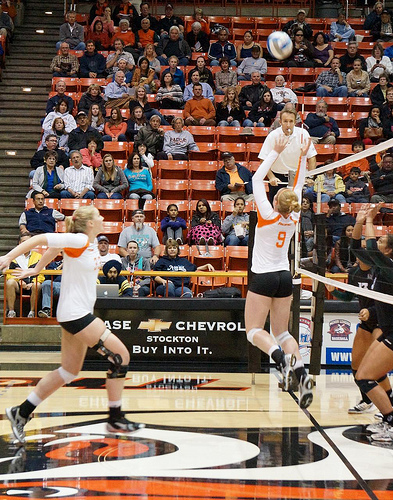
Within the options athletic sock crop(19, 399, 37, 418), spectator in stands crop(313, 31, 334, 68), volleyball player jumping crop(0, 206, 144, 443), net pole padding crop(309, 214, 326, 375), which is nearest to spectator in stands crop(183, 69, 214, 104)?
spectator in stands crop(313, 31, 334, 68)

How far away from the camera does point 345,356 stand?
10.3 meters

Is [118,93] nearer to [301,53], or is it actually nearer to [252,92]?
[252,92]

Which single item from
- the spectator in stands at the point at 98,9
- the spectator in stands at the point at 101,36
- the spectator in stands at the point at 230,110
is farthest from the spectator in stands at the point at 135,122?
the spectator in stands at the point at 98,9

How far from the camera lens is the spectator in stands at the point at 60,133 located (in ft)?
44.9

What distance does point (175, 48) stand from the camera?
16.2 metres

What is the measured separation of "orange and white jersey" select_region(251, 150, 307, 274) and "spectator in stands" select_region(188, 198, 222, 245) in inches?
204

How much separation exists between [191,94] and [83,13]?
5866 mm

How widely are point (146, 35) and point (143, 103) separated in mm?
2942

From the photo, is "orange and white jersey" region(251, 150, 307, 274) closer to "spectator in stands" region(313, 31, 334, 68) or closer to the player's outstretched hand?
the player's outstretched hand

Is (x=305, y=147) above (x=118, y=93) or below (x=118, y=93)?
below

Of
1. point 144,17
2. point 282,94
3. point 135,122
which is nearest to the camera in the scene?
point 135,122

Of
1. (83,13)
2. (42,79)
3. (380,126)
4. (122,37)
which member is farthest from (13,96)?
(380,126)

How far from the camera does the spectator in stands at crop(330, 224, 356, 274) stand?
23.2ft

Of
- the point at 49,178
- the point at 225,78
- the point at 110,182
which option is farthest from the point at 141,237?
the point at 225,78
